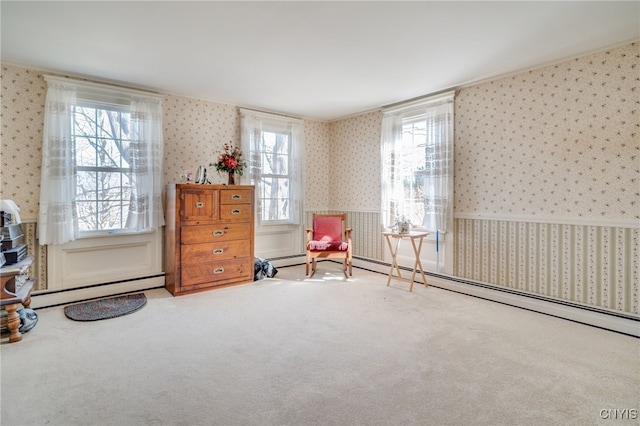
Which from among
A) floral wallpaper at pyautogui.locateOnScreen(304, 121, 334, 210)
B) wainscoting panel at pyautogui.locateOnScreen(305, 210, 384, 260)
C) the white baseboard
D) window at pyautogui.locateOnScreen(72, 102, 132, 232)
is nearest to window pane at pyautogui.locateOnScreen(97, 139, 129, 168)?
window at pyautogui.locateOnScreen(72, 102, 132, 232)

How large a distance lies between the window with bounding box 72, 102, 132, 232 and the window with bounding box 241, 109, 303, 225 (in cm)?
160

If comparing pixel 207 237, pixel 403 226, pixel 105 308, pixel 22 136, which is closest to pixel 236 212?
pixel 207 237

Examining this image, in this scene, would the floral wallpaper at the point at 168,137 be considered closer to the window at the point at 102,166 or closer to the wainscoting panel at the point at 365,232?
the window at the point at 102,166

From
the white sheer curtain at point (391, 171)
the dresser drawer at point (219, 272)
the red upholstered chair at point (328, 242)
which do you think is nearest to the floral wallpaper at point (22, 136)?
the dresser drawer at point (219, 272)

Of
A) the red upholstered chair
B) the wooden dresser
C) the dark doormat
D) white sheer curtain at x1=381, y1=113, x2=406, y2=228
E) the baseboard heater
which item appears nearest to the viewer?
the baseboard heater

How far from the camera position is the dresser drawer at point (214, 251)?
12.4 feet

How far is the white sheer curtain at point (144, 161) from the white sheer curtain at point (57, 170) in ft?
1.96

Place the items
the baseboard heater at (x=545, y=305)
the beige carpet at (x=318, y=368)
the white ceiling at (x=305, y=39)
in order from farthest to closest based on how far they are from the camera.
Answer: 1. the baseboard heater at (x=545, y=305)
2. the white ceiling at (x=305, y=39)
3. the beige carpet at (x=318, y=368)

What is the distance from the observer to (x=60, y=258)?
354 cm

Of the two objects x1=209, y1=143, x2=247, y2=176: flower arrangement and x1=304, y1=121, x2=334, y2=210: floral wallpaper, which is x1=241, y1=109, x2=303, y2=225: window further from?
x1=209, y1=143, x2=247, y2=176: flower arrangement

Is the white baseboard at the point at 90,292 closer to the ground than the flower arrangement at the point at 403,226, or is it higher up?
closer to the ground

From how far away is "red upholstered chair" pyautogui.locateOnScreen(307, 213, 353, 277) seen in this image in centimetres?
451

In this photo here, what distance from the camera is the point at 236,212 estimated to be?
4188 mm

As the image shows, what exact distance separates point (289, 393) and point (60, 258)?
3229 millimetres
